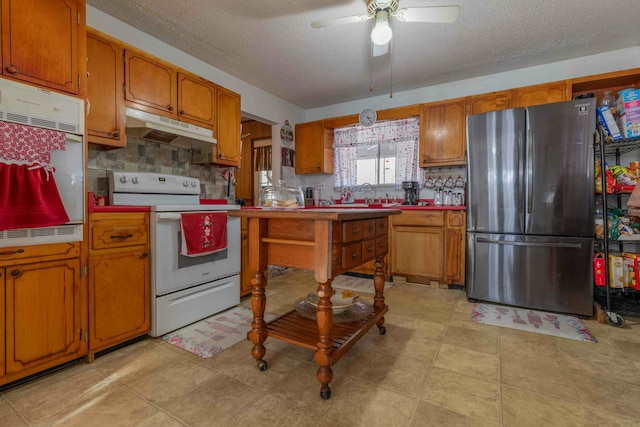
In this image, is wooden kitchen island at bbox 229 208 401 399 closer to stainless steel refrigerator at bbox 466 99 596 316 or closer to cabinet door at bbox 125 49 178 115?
stainless steel refrigerator at bbox 466 99 596 316

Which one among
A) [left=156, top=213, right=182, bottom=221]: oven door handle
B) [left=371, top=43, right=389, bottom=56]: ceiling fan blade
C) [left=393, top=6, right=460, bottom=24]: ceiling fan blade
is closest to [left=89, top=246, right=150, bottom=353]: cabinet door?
[left=156, top=213, right=182, bottom=221]: oven door handle

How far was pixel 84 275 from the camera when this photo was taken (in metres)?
1.70

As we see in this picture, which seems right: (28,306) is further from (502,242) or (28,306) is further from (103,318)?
(502,242)

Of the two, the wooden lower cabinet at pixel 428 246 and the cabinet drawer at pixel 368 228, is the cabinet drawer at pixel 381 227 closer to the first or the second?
the cabinet drawer at pixel 368 228

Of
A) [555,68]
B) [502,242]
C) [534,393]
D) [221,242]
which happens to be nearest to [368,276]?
[502,242]

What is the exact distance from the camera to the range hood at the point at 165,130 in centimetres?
235

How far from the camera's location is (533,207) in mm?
2641

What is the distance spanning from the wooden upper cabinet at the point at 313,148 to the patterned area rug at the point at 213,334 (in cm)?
260

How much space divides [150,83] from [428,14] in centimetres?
225

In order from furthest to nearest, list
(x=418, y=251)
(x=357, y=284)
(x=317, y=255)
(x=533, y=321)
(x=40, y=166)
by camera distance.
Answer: (x=357, y=284), (x=418, y=251), (x=533, y=321), (x=40, y=166), (x=317, y=255)

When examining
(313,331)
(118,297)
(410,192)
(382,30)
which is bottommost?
(313,331)

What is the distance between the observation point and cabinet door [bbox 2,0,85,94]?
56.8 inches

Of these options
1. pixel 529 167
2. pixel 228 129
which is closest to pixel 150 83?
pixel 228 129

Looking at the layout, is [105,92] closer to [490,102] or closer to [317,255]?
[317,255]
